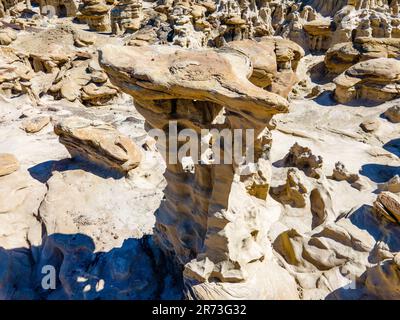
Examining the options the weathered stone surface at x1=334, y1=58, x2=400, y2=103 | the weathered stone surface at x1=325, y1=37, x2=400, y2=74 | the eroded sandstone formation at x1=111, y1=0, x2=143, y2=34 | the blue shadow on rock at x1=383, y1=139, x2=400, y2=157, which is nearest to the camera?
the blue shadow on rock at x1=383, y1=139, x2=400, y2=157

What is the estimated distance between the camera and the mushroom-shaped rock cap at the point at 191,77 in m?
3.25

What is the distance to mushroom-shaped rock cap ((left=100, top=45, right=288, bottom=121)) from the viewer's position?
325 cm

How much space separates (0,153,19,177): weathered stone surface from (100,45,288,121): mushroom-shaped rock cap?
243 inches

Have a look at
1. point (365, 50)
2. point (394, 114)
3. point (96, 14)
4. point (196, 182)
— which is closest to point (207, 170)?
point (196, 182)

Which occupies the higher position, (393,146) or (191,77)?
(191,77)

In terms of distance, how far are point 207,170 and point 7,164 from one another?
667cm

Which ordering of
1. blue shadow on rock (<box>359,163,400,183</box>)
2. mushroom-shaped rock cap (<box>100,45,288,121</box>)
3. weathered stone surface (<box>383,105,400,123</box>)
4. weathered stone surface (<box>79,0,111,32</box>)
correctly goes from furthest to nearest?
weathered stone surface (<box>79,0,111,32</box>) → weathered stone surface (<box>383,105,400,123</box>) → blue shadow on rock (<box>359,163,400,183</box>) → mushroom-shaped rock cap (<box>100,45,288,121</box>)

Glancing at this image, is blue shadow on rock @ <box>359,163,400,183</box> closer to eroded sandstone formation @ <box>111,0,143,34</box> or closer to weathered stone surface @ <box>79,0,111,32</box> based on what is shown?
eroded sandstone formation @ <box>111,0,143,34</box>

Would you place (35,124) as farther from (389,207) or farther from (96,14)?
(96,14)

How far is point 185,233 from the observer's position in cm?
530

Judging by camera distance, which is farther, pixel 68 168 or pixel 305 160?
pixel 305 160

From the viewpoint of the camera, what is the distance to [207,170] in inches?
183

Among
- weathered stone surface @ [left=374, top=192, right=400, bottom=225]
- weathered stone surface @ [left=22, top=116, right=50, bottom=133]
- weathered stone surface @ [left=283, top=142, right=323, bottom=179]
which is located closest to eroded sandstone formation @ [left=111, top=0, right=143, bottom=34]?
weathered stone surface @ [left=22, top=116, right=50, bottom=133]

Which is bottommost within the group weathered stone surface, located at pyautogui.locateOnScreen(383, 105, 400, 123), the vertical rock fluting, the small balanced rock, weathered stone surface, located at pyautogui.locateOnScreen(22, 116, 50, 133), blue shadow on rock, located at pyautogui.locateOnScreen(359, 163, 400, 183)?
the small balanced rock
